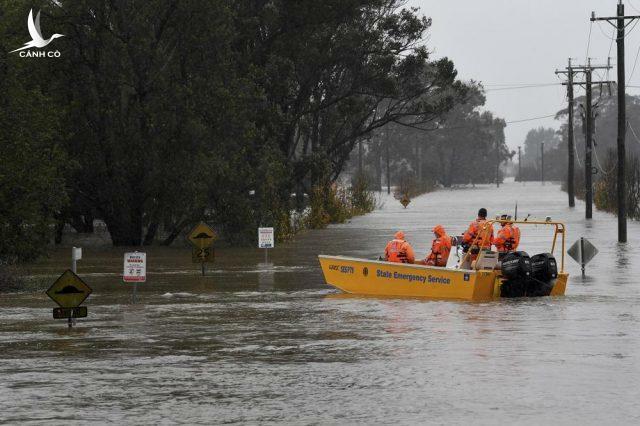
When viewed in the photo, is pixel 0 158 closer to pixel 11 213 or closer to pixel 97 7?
pixel 11 213

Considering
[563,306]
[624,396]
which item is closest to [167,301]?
[563,306]

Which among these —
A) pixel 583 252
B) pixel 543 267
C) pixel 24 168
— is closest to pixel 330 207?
pixel 24 168

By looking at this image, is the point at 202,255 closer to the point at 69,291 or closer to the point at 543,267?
the point at 543,267

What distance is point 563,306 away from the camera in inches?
828

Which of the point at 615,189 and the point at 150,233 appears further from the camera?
the point at 615,189

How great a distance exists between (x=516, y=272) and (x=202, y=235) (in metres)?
8.55

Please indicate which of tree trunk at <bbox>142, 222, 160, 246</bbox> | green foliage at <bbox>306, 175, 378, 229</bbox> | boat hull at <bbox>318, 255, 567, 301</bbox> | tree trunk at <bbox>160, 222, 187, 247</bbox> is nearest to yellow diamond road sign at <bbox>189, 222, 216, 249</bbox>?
boat hull at <bbox>318, 255, 567, 301</bbox>

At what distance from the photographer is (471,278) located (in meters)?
21.9

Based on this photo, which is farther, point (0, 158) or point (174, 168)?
point (174, 168)

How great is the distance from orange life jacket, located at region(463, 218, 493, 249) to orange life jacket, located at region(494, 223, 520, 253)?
0.19m

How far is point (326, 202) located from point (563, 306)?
39492 millimetres

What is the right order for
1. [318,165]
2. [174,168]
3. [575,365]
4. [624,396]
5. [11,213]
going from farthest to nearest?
[318,165], [174,168], [11,213], [575,365], [624,396]

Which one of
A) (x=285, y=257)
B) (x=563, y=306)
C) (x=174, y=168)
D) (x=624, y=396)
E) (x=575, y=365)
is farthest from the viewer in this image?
(x=174, y=168)

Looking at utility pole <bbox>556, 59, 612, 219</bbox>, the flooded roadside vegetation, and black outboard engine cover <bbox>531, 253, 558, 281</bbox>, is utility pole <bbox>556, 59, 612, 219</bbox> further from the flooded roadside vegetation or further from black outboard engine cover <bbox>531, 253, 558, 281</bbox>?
black outboard engine cover <bbox>531, 253, 558, 281</bbox>
